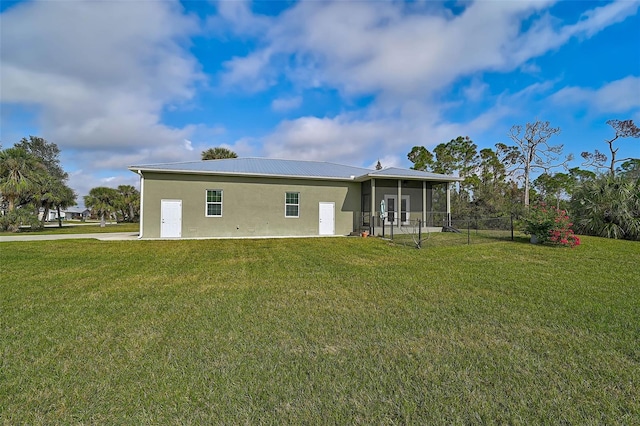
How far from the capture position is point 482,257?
8508 mm

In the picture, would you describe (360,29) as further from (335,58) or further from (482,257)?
(482,257)

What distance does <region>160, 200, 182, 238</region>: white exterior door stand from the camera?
47.8ft

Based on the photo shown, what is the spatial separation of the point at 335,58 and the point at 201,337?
44.2 ft

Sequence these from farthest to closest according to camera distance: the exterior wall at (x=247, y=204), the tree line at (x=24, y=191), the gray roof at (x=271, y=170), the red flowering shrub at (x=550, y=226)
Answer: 1. the tree line at (x=24, y=191)
2. the gray roof at (x=271, y=170)
3. the exterior wall at (x=247, y=204)
4. the red flowering shrub at (x=550, y=226)

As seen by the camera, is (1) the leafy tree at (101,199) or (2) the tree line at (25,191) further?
(1) the leafy tree at (101,199)

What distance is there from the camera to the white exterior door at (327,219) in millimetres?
16484

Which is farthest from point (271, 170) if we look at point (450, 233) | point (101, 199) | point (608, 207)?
point (101, 199)

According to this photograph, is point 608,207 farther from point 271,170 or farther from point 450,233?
point 271,170

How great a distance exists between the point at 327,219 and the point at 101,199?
91.8ft

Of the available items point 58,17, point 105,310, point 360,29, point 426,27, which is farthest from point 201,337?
point 58,17

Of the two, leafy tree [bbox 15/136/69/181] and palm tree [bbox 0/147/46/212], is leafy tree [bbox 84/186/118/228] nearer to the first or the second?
palm tree [bbox 0/147/46/212]

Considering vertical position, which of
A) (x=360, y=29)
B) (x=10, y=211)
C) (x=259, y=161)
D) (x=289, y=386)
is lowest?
(x=289, y=386)

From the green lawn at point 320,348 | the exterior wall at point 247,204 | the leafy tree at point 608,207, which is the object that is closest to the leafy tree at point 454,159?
the leafy tree at point 608,207

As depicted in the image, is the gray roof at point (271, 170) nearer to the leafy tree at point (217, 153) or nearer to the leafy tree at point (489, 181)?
the leafy tree at point (217, 153)
